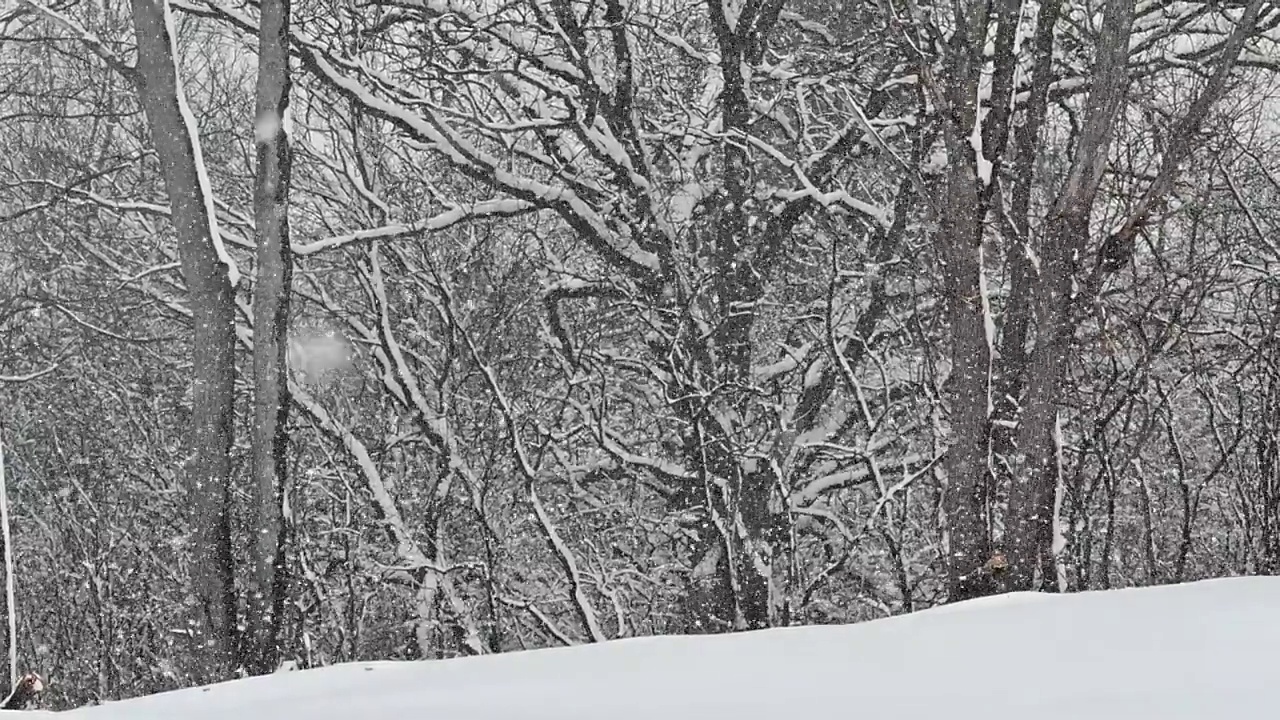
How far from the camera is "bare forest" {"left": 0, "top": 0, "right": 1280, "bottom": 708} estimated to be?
636 cm

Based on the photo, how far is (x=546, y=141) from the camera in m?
9.42

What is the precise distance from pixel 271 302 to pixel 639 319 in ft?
12.0

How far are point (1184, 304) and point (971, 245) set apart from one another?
6.40 ft

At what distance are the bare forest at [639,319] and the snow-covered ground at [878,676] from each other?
2956 mm

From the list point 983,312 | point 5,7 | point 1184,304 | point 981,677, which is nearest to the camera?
point 981,677

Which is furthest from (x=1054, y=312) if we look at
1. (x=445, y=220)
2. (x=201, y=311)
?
(x=445, y=220)

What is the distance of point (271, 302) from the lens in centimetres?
673

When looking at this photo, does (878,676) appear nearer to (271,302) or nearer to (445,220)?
(271,302)

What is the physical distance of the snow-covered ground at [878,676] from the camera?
6.91 ft

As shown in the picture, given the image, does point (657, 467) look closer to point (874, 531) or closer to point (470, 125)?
point (874, 531)

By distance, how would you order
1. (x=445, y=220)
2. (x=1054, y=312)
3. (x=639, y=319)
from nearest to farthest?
(x=1054, y=312) → (x=445, y=220) → (x=639, y=319)

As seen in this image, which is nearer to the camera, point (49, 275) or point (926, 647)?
point (926, 647)

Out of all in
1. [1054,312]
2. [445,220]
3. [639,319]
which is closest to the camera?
[1054,312]

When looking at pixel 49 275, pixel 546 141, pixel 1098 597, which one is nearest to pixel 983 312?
pixel 1098 597
